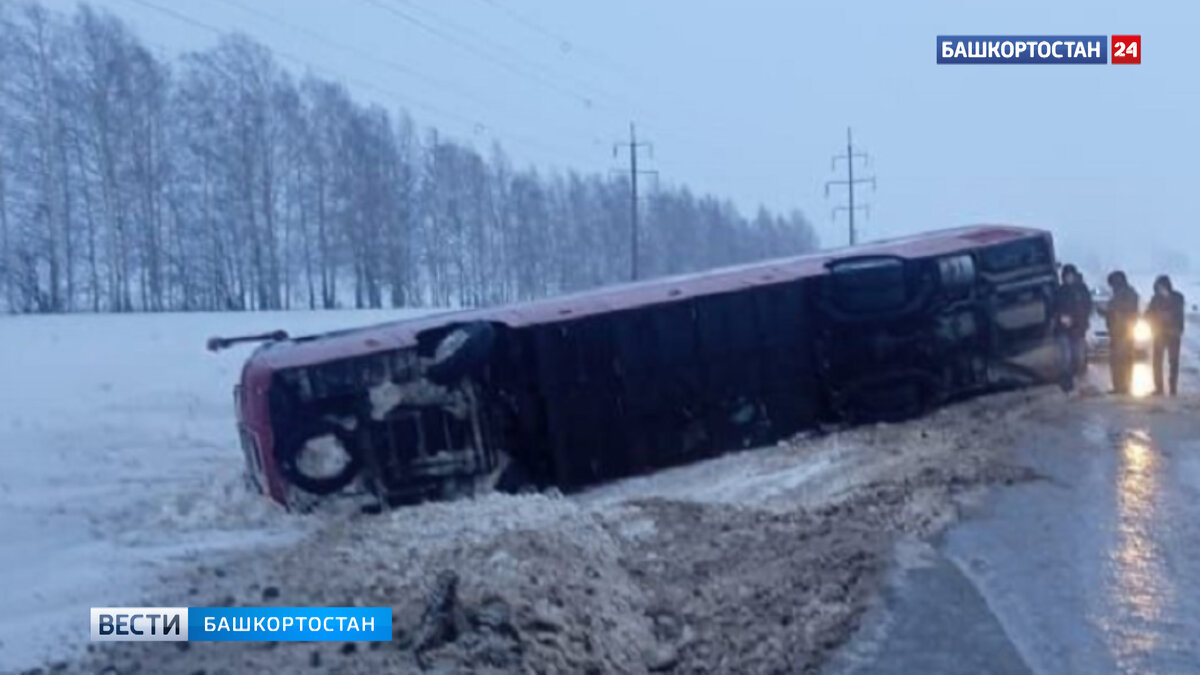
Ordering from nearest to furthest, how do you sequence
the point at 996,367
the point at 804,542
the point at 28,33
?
the point at 804,542, the point at 996,367, the point at 28,33

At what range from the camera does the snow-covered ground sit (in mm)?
10211

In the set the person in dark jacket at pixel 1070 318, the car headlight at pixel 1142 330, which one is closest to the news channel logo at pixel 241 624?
the person in dark jacket at pixel 1070 318

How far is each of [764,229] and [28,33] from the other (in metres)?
52.4

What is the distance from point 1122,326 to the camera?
17.3 meters

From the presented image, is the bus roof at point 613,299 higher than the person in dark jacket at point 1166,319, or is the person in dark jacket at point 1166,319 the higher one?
the bus roof at point 613,299

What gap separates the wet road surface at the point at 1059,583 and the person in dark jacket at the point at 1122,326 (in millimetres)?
5528

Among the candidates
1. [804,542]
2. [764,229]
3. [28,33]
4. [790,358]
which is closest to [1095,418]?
[790,358]

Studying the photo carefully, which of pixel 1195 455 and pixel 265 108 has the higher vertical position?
pixel 265 108

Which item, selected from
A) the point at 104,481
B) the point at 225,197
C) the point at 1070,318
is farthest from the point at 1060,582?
the point at 225,197

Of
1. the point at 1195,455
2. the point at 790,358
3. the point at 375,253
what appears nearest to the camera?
the point at 1195,455

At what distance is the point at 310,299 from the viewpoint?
61312 millimetres

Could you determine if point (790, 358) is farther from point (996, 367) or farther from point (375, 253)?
point (375, 253)

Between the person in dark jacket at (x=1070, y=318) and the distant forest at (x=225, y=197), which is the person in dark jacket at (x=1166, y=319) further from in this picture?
the distant forest at (x=225, y=197)

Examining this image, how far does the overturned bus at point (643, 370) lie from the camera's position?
42.7 feet
